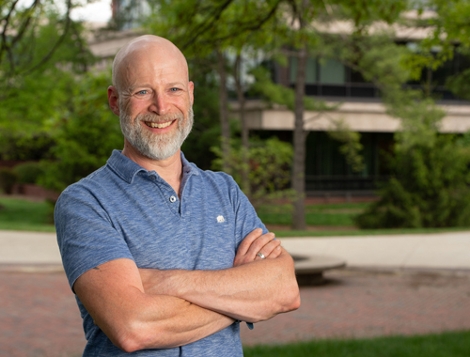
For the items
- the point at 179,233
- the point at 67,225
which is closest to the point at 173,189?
the point at 179,233

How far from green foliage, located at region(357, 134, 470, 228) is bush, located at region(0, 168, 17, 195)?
24.1 metres

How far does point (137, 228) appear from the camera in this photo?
2.57 metres

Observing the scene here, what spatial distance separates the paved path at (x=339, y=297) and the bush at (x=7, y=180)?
25.2 metres

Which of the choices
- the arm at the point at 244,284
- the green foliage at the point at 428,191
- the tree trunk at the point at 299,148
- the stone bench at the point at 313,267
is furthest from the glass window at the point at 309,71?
the arm at the point at 244,284

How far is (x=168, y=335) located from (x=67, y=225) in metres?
0.53

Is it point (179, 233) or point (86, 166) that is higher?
point (179, 233)

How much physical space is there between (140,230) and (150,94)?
530mm

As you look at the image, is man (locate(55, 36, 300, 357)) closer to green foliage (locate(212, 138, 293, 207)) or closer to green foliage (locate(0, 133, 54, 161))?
green foliage (locate(212, 138, 293, 207))

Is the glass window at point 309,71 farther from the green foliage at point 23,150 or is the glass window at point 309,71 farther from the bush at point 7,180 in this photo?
the bush at point 7,180

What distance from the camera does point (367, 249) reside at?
15.8 m

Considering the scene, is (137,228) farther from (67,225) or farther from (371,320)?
(371,320)

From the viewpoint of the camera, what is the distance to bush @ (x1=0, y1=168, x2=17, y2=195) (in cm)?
4116

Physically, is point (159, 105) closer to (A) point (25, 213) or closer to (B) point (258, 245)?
(B) point (258, 245)

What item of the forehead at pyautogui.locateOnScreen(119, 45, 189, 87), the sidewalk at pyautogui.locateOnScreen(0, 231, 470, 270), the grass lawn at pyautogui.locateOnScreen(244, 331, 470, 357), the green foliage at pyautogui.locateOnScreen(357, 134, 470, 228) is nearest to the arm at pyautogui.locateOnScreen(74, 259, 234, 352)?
the forehead at pyautogui.locateOnScreen(119, 45, 189, 87)
